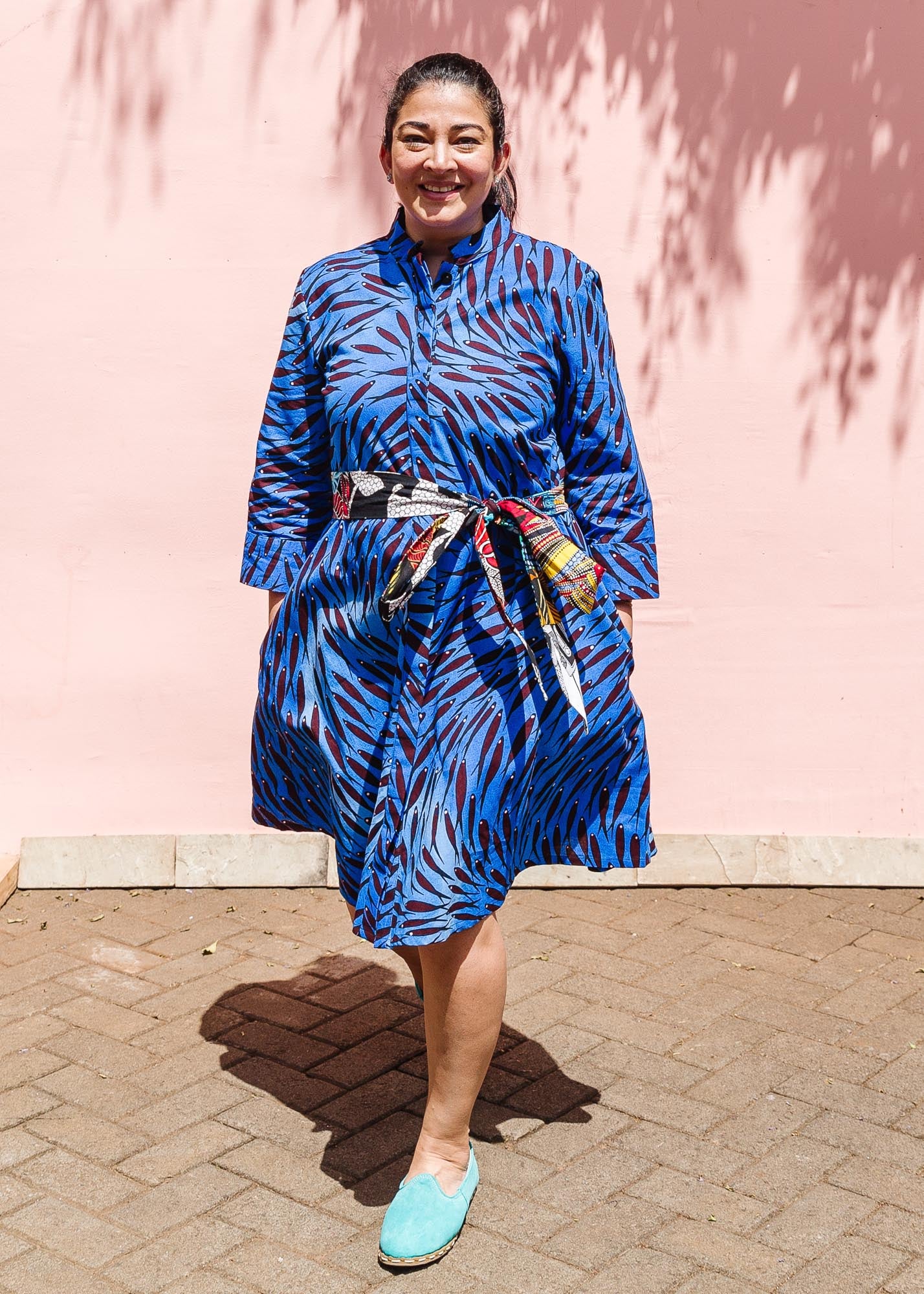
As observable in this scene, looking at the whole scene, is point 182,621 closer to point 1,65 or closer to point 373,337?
point 1,65

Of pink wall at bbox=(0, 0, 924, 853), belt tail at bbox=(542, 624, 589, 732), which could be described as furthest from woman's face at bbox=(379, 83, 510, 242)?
pink wall at bbox=(0, 0, 924, 853)

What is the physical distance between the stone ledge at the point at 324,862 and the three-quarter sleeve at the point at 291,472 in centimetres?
192

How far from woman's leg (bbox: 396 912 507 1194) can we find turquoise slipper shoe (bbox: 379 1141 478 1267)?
0.03 m

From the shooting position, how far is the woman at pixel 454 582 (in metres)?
2.99

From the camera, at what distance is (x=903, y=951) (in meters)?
4.56

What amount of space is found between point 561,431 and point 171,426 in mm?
2050

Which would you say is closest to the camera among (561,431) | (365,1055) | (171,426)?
(561,431)

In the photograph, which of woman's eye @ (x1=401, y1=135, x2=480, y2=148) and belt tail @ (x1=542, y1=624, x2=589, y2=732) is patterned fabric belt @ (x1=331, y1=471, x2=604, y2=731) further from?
woman's eye @ (x1=401, y1=135, x2=480, y2=148)

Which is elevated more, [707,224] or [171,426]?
[707,224]

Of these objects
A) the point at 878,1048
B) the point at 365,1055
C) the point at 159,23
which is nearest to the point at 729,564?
the point at 878,1048

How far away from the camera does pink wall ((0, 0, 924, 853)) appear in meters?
4.73

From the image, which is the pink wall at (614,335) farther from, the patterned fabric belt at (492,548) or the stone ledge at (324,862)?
the patterned fabric belt at (492,548)

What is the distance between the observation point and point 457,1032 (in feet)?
10.2

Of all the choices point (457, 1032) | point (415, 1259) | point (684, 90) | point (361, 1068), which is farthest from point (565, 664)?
point (684, 90)
